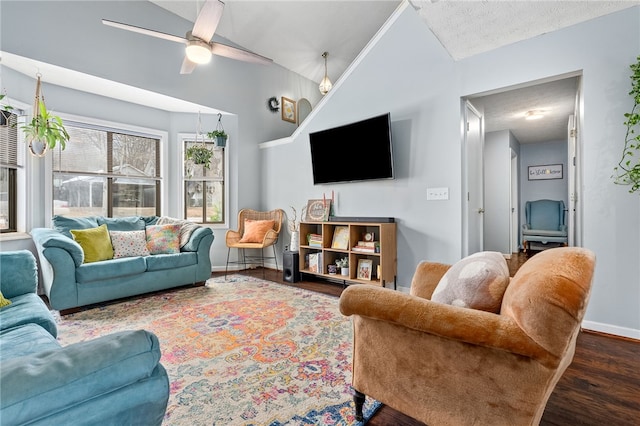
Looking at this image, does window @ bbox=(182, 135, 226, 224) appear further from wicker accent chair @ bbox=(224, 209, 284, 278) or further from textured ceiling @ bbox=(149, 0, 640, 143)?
textured ceiling @ bbox=(149, 0, 640, 143)

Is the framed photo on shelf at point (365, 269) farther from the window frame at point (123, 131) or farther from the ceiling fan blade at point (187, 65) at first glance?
the window frame at point (123, 131)

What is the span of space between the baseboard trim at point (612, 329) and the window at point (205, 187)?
4543mm

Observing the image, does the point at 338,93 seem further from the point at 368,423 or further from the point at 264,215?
the point at 368,423

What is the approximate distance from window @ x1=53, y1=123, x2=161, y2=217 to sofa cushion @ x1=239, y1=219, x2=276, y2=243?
1428 mm

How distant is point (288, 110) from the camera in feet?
18.6

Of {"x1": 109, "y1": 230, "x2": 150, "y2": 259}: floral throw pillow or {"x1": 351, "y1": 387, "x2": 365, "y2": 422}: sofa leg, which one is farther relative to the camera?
{"x1": 109, "y1": 230, "x2": 150, "y2": 259}: floral throw pillow

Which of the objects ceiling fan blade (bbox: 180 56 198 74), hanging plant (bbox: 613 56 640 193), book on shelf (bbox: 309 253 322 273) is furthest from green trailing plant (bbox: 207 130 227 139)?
hanging plant (bbox: 613 56 640 193)

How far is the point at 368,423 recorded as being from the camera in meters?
1.35

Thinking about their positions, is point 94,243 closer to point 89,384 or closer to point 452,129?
point 89,384

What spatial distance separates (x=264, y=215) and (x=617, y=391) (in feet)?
13.7

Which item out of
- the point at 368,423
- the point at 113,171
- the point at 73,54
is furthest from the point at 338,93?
the point at 368,423

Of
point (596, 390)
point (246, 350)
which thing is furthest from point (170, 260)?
point (596, 390)

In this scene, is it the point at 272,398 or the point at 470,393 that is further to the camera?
the point at 272,398

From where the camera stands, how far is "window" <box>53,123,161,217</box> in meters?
3.75
